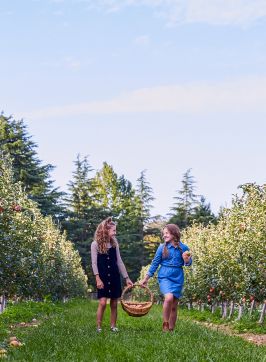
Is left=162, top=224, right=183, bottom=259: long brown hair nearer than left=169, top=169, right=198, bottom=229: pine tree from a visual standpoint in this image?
Yes

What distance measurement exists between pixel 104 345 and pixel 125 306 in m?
2.95

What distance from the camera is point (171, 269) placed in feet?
33.4

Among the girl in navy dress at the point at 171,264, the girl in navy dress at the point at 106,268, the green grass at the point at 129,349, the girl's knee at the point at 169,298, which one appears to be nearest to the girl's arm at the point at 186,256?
the girl in navy dress at the point at 171,264

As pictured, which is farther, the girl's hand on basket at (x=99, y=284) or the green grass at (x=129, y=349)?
the girl's hand on basket at (x=99, y=284)

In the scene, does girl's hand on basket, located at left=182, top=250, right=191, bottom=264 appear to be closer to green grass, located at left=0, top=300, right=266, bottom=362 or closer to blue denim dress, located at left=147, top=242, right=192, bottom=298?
blue denim dress, located at left=147, top=242, right=192, bottom=298

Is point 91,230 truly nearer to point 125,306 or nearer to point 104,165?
point 104,165

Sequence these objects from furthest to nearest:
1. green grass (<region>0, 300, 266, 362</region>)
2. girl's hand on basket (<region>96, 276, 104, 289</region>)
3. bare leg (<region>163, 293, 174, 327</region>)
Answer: girl's hand on basket (<region>96, 276, 104, 289</region>)
bare leg (<region>163, 293, 174, 327</region>)
green grass (<region>0, 300, 266, 362</region>)

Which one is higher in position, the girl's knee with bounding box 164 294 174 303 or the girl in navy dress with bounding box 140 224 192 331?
the girl in navy dress with bounding box 140 224 192 331

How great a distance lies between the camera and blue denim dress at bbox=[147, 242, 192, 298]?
10109 mm

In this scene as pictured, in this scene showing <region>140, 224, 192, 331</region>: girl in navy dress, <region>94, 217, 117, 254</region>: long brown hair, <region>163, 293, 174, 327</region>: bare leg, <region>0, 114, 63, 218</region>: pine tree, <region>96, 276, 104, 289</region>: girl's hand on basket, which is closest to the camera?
<region>163, 293, 174, 327</region>: bare leg

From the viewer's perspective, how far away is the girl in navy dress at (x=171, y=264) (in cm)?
1009

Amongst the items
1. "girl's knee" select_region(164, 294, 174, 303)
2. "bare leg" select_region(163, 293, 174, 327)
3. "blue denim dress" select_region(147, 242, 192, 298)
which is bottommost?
"bare leg" select_region(163, 293, 174, 327)

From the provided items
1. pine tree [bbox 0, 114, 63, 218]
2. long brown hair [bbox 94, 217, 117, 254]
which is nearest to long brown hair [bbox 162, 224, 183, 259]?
Result: long brown hair [bbox 94, 217, 117, 254]

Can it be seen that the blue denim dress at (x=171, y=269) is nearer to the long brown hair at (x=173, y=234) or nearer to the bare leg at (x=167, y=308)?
the long brown hair at (x=173, y=234)
